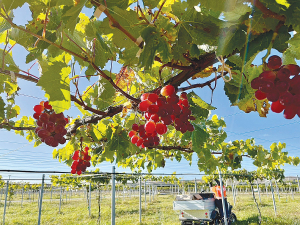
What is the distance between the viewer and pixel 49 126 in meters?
1.27

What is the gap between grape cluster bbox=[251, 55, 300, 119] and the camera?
0.63 meters

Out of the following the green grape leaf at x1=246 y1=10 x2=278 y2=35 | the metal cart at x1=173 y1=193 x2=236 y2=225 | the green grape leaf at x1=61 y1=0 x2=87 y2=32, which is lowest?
the metal cart at x1=173 y1=193 x2=236 y2=225

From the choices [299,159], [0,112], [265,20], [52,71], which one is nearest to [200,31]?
[265,20]

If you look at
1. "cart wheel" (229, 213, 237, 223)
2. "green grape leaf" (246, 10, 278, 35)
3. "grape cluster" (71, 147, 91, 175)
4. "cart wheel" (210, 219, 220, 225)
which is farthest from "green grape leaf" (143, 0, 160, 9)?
"cart wheel" (229, 213, 237, 223)

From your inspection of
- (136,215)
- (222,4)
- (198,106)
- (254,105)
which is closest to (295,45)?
(222,4)

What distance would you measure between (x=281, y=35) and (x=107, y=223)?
11515mm

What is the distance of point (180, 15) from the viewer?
2.89ft

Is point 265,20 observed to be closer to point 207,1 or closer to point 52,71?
point 207,1

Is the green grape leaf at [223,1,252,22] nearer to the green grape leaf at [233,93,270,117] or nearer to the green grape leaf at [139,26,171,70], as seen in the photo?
the green grape leaf at [139,26,171,70]

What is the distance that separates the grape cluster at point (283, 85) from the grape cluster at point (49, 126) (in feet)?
3.70

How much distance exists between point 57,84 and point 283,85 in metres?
0.97

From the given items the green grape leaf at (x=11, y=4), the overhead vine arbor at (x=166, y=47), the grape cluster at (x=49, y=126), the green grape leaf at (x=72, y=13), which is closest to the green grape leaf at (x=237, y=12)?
the overhead vine arbor at (x=166, y=47)

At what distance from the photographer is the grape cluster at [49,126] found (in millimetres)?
1275

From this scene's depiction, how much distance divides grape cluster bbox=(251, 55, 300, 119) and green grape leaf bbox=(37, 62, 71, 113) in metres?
0.86
